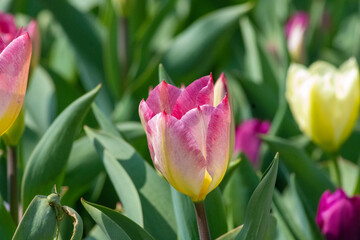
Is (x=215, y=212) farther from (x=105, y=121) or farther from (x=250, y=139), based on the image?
(x=250, y=139)

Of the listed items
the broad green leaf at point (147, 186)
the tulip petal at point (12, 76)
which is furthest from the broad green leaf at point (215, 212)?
the tulip petal at point (12, 76)

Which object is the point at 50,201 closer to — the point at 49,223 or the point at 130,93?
the point at 49,223

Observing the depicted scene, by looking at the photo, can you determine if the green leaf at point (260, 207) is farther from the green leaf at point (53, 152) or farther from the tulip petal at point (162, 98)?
the green leaf at point (53, 152)

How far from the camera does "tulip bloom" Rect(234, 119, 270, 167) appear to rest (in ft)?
3.98

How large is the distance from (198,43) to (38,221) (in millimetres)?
897

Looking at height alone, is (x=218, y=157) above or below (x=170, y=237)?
above

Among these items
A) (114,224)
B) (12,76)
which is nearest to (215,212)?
(114,224)

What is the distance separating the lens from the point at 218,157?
581 millimetres

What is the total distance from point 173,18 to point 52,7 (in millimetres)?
516

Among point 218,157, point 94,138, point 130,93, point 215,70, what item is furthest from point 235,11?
point 218,157

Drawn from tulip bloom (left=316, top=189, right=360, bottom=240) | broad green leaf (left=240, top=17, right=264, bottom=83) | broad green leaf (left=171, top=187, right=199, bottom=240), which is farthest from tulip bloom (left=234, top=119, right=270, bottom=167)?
broad green leaf (left=171, top=187, right=199, bottom=240)

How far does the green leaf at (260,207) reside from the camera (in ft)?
1.96

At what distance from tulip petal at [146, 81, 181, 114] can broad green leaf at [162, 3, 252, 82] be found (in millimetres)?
810

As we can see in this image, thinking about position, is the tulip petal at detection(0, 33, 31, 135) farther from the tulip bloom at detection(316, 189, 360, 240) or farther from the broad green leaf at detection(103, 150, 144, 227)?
the tulip bloom at detection(316, 189, 360, 240)
